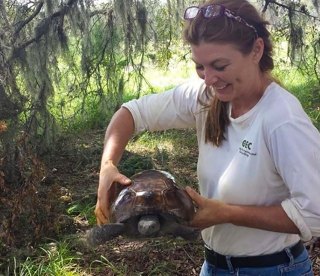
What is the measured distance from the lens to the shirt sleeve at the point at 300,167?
1.40 m

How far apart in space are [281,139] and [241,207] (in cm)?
24

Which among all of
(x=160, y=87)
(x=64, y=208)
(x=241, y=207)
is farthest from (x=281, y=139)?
(x=160, y=87)

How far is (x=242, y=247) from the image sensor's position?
1.66 meters

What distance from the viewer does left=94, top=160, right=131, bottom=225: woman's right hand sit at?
70.7 inches

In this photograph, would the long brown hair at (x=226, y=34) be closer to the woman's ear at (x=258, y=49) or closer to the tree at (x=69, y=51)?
the woman's ear at (x=258, y=49)

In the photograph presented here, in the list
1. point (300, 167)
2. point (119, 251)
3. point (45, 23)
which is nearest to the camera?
point (300, 167)

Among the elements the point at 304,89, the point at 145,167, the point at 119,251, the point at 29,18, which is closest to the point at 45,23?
the point at 29,18

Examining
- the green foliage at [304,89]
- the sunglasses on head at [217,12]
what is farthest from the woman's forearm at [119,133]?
the green foliage at [304,89]

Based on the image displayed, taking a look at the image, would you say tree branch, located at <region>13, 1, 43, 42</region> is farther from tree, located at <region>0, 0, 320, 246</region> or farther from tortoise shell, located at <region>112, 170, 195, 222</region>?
tortoise shell, located at <region>112, 170, 195, 222</region>

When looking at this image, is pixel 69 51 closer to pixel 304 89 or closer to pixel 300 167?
pixel 300 167

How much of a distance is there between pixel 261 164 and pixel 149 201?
49cm

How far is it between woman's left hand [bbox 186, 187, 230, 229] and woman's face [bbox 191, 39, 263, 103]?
1.05ft

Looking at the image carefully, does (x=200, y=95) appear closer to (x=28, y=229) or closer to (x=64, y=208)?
(x=28, y=229)

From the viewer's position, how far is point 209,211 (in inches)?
60.1
